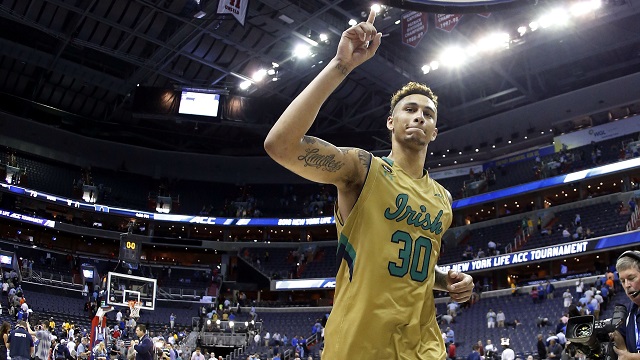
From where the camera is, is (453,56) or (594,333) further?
(453,56)

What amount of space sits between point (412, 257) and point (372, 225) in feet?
0.83

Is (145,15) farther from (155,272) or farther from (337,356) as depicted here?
(337,356)

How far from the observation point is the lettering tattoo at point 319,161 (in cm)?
288

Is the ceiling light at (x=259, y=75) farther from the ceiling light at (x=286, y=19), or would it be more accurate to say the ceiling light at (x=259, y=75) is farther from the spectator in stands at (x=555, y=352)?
the spectator in stands at (x=555, y=352)

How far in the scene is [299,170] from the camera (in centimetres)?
291

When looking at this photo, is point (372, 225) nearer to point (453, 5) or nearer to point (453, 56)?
point (453, 5)

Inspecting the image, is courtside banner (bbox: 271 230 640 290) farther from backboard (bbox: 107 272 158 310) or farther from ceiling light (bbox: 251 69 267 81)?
ceiling light (bbox: 251 69 267 81)

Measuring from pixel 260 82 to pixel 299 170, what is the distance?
36.8 meters

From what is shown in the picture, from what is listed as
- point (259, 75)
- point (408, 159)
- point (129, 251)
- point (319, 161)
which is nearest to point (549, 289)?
point (259, 75)

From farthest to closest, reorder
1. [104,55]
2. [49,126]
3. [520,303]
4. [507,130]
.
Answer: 1. [49,126]
2. [507,130]
3. [104,55]
4. [520,303]

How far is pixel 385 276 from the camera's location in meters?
2.98

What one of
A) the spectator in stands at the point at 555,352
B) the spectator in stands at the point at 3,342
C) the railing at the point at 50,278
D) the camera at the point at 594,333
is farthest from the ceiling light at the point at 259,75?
the camera at the point at 594,333

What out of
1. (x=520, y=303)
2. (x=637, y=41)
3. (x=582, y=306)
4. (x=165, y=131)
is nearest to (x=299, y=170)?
(x=582, y=306)

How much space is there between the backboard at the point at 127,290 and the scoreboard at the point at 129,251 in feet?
22.7
